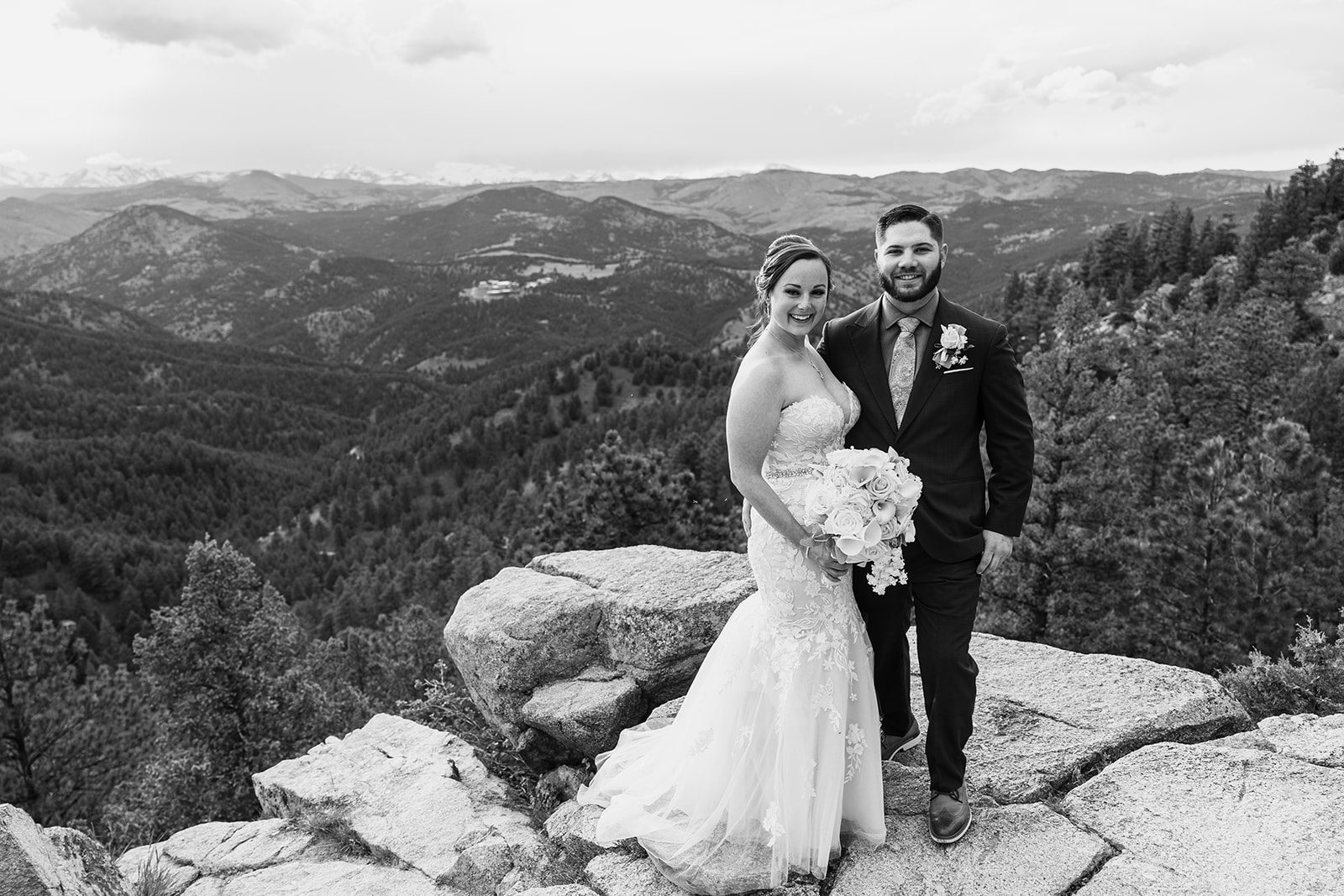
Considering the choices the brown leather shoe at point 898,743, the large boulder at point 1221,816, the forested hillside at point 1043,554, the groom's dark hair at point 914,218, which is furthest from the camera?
the forested hillside at point 1043,554

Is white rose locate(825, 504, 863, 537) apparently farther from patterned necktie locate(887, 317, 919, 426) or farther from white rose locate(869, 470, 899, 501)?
patterned necktie locate(887, 317, 919, 426)

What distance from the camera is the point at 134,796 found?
18.3 meters

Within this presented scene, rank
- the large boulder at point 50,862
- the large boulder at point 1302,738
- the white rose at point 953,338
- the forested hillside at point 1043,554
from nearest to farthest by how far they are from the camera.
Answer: the white rose at point 953,338
the large boulder at point 50,862
the large boulder at point 1302,738
the forested hillside at point 1043,554

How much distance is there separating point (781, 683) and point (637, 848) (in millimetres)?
1742

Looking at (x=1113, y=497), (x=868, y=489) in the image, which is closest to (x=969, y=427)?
(x=868, y=489)

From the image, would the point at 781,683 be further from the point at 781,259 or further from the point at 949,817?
Result: the point at 781,259

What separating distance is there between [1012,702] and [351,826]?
20.2 feet

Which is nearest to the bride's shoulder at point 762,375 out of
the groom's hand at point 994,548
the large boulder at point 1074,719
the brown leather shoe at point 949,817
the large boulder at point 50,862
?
the groom's hand at point 994,548

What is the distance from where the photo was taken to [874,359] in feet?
15.8

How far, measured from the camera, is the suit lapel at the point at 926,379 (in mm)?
4641

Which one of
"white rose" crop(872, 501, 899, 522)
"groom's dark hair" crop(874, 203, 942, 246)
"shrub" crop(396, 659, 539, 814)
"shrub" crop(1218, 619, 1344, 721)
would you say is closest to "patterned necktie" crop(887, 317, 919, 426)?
"groom's dark hair" crop(874, 203, 942, 246)

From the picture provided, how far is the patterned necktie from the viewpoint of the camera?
15.6 feet

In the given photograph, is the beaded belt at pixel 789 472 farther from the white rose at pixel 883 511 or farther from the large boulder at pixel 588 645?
the large boulder at pixel 588 645

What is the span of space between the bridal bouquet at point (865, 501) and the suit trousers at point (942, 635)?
40 cm
